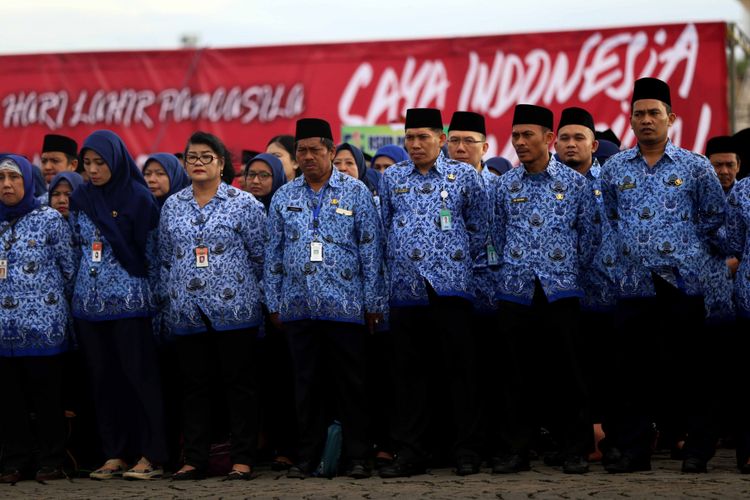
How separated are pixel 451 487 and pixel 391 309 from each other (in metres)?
1.23

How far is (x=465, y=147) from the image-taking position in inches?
334

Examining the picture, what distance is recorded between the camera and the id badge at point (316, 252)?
7.25 metres

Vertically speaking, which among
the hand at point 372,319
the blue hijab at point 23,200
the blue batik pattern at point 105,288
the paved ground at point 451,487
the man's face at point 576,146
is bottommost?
the paved ground at point 451,487

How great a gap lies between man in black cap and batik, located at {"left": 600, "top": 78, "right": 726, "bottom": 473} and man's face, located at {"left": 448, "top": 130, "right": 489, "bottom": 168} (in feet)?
4.91

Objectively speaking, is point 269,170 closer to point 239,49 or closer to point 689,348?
point 689,348

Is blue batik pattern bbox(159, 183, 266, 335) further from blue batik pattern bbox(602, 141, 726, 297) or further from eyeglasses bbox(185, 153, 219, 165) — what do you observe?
blue batik pattern bbox(602, 141, 726, 297)

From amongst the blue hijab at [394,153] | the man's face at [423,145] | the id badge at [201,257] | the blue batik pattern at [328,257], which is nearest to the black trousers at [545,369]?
the blue batik pattern at [328,257]

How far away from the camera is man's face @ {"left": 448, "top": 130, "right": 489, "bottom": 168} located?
27.8 ft

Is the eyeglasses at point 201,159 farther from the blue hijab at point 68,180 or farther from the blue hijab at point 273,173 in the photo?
the blue hijab at point 68,180

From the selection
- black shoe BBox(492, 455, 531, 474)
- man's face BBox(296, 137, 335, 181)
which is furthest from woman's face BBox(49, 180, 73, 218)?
black shoe BBox(492, 455, 531, 474)

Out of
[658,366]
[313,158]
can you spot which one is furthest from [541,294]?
[313,158]

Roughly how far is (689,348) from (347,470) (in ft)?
7.16

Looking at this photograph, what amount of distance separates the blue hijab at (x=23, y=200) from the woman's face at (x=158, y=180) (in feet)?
2.78

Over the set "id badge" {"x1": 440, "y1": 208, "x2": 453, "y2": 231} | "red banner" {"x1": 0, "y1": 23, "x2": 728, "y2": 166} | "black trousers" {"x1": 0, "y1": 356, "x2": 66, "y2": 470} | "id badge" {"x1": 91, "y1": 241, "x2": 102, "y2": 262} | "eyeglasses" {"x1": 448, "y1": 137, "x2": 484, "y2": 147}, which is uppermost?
"red banner" {"x1": 0, "y1": 23, "x2": 728, "y2": 166}
